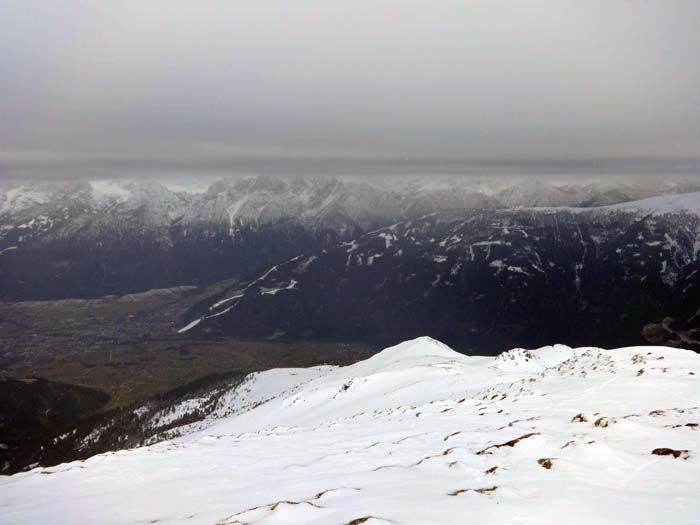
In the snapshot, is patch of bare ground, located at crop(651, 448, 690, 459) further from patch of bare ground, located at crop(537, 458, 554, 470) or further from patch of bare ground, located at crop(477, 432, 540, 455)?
patch of bare ground, located at crop(477, 432, 540, 455)

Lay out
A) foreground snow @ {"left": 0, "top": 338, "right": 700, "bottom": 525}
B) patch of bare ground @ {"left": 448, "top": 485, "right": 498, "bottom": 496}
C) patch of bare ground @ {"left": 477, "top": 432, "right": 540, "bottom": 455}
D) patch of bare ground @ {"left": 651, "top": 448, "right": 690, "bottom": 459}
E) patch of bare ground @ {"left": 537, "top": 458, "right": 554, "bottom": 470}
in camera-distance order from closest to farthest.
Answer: foreground snow @ {"left": 0, "top": 338, "right": 700, "bottom": 525}
patch of bare ground @ {"left": 448, "top": 485, "right": 498, "bottom": 496}
patch of bare ground @ {"left": 651, "top": 448, "right": 690, "bottom": 459}
patch of bare ground @ {"left": 537, "top": 458, "right": 554, "bottom": 470}
patch of bare ground @ {"left": 477, "top": 432, "right": 540, "bottom": 455}

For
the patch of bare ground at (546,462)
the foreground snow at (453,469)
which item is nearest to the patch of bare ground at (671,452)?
the foreground snow at (453,469)

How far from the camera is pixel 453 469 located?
21.2 m

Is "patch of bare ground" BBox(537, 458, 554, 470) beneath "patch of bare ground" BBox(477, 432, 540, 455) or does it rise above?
above

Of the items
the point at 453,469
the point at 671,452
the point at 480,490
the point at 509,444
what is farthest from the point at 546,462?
the point at 671,452

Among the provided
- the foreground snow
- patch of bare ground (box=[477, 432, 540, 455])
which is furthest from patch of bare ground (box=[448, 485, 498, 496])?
patch of bare ground (box=[477, 432, 540, 455])

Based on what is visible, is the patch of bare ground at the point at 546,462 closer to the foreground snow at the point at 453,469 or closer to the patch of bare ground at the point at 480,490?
the foreground snow at the point at 453,469

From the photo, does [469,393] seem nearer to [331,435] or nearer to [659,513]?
[331,435]

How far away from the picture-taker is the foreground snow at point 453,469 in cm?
1579

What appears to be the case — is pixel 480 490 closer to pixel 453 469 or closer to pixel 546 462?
pixel 453 469

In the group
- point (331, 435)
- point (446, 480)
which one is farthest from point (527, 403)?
point (446, 480)

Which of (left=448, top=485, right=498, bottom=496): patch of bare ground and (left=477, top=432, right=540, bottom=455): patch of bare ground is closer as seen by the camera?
(left=448, top=485, right=498, bottom=496): patch of bare ground

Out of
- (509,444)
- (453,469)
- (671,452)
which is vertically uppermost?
(671,452)

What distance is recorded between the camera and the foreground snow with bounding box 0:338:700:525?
15.8 m
